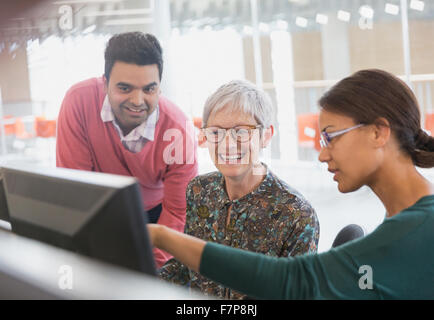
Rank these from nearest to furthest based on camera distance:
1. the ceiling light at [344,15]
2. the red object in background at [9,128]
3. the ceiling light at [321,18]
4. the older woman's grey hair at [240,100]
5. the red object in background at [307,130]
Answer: the older woman's grey hair at [240,100] → the red object in background at [9,128] → the red object in background at [307,130] → the ceiling light at [344,15] → the ceiling light at [321,18]

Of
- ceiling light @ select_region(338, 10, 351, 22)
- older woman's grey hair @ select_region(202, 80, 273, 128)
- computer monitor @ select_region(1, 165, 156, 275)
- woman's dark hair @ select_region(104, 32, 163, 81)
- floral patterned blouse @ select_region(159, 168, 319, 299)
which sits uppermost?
ceiling light @ select_region(338, 10, 351, 22)

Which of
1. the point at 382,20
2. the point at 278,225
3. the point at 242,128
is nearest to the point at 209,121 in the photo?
the point at 242,128

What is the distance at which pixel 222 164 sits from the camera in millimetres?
1603

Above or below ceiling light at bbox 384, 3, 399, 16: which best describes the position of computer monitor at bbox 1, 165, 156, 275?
below

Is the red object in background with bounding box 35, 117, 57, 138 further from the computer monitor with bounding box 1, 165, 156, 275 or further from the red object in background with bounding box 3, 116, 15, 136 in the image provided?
the computer monitor with bounding box 1, 165, 156, 275

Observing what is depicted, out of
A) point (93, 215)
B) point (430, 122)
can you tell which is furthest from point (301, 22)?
point (93, 215)

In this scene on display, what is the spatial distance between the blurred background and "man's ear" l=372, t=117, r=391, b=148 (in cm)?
133

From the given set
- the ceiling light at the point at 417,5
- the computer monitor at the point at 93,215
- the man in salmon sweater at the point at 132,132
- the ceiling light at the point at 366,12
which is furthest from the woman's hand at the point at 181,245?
the ceiling light at the point at 366,12

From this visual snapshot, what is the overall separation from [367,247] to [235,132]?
77 cm

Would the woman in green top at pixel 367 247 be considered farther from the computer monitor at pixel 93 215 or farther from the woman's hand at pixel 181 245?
the computer monitor at pixel 93 215

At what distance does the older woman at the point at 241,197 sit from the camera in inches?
57.0

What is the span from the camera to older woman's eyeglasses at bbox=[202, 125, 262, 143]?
63.4 inches

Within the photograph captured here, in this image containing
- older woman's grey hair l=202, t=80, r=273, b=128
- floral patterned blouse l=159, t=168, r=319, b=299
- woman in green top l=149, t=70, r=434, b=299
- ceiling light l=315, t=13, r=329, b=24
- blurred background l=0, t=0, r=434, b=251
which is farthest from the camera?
ceiling light l=315, t=13, r=329, b=24

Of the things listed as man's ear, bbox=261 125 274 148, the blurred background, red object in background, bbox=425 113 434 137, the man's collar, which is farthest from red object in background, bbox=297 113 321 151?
man's ear, bbox=261 125 274 148
